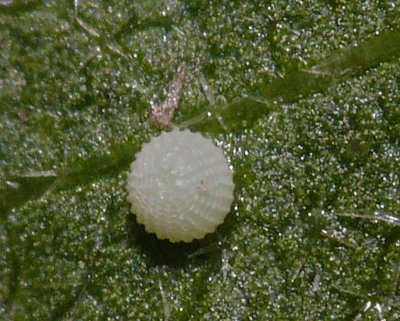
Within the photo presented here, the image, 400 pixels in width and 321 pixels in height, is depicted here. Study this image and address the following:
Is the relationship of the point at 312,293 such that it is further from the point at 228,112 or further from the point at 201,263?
the point at 228,112

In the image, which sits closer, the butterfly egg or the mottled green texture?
the butterfly egg

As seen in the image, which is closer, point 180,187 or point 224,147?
point 180,187

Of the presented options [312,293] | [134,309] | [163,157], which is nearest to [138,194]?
[163,157]

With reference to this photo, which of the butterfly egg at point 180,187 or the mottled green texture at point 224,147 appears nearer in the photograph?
the butterfly egg at point 180,187

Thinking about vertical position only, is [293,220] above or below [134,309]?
above
